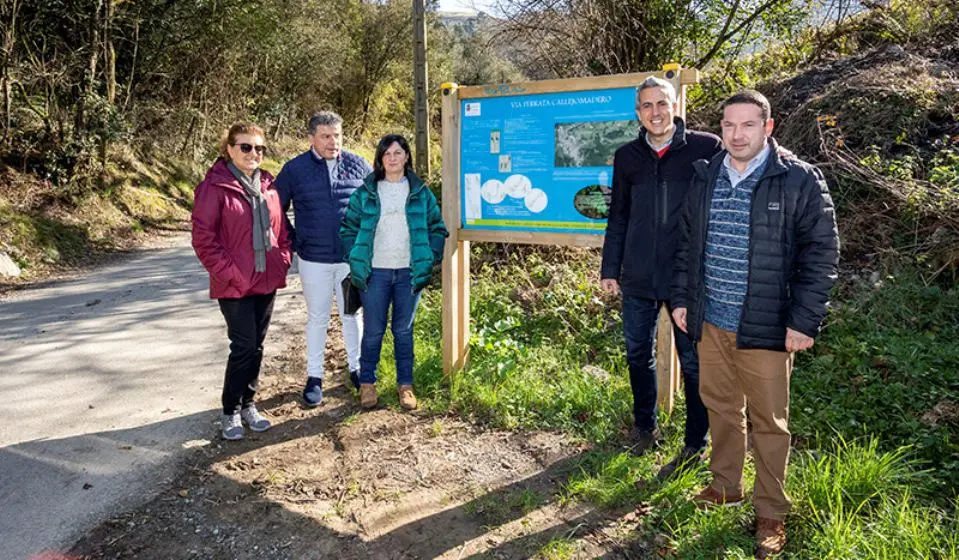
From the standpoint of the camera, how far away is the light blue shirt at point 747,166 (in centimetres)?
285

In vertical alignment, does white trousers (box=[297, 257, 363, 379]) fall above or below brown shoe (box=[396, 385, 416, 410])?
above

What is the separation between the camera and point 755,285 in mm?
2824

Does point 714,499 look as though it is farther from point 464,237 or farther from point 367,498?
point 464,237

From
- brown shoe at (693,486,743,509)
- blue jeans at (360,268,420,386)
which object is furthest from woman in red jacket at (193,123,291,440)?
brown shoe at (693,486,743,509)

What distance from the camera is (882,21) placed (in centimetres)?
821

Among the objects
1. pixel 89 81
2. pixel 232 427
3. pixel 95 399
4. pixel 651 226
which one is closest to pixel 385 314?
pixel 232 427

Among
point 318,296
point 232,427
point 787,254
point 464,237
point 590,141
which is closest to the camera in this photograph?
point 787,254

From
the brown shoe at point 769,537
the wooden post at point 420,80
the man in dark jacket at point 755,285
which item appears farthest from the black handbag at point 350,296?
the wooden post at point 420,80

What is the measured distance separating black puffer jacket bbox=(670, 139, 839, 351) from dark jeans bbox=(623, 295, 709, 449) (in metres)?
0.68

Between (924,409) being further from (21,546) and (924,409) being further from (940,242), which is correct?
(21,546)

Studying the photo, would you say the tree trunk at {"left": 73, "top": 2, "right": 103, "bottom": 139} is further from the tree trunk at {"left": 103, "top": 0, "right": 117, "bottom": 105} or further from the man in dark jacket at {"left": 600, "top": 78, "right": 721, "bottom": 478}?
the man in dark jacket at {"left": 600, "top": 78, "right": 721, "bottom": 478}

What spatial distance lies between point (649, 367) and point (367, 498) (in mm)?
1811

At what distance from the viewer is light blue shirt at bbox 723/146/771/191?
2.85 m

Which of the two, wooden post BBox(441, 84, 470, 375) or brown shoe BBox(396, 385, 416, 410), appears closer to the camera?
brown shoe BBox(396, 385, 416, 410)
